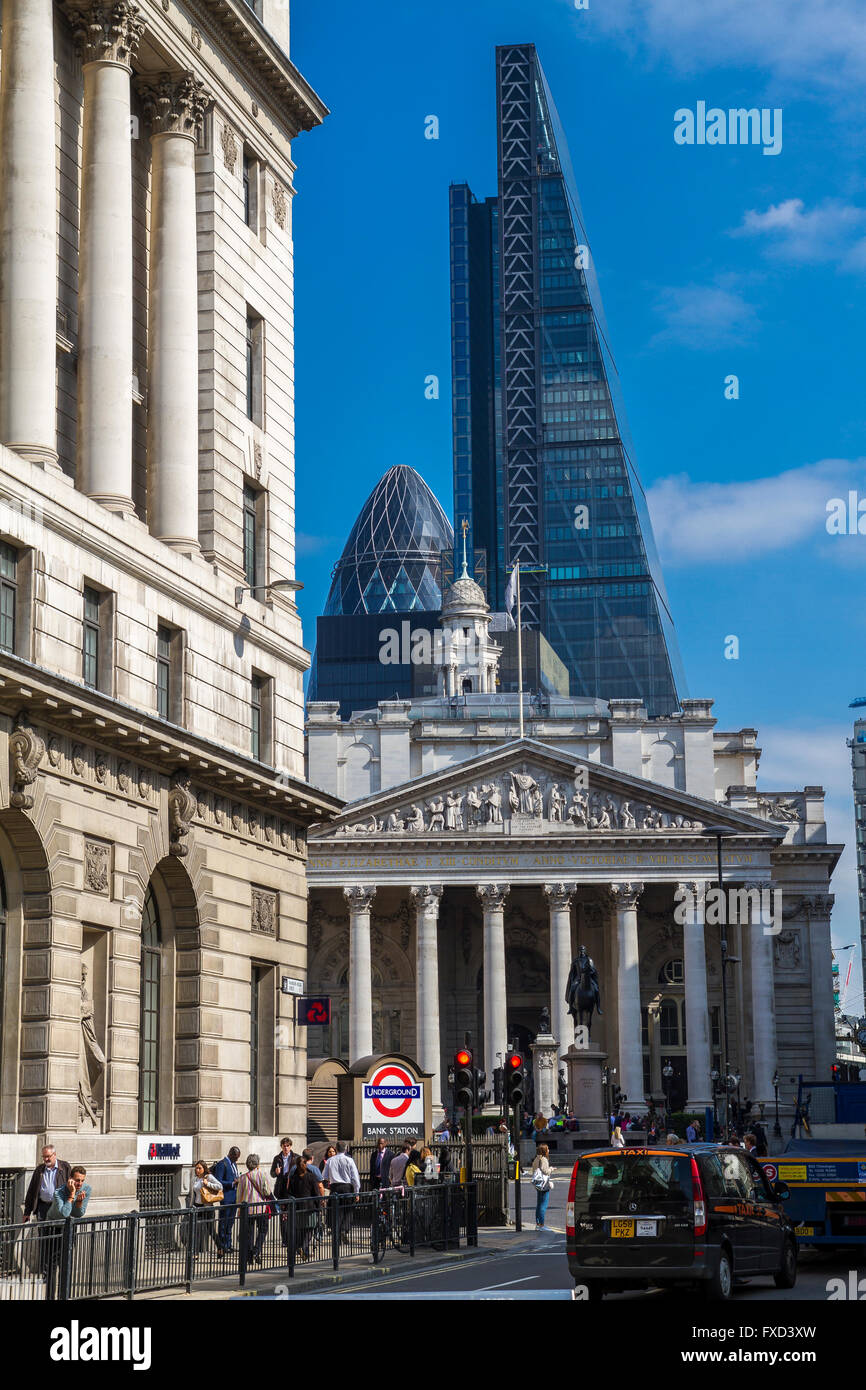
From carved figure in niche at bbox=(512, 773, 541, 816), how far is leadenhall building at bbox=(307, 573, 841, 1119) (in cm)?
10

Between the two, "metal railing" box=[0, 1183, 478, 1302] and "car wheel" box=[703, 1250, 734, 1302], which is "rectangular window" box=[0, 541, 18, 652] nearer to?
"metal railing" box=[0, 1183, 478, 1302]

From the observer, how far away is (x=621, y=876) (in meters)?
96.2

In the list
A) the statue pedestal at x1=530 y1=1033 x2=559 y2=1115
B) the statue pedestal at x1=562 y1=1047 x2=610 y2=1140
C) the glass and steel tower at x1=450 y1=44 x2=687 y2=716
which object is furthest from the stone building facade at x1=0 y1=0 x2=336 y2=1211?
the glass and steel tower at x1=450 y1=44 x2=687 y2=716

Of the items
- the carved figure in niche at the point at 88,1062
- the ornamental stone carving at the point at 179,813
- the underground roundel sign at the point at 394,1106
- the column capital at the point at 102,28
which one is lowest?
the underground roundel sign at the point at 394,1106

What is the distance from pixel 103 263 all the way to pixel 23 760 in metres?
9.70

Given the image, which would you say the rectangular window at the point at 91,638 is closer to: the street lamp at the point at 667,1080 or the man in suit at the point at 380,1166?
the man in suit at the point at 380,1166

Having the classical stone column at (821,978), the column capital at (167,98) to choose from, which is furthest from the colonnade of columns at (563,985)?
the column capital at (167,98)

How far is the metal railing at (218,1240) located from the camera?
19484mm

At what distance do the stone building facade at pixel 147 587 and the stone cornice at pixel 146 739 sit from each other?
6cm

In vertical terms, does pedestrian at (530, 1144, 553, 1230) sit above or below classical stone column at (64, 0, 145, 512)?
below

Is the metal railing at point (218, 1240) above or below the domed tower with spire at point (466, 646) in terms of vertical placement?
below

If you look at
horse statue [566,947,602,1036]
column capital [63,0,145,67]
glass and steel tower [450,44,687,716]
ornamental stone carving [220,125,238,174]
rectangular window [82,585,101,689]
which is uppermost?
glass and steel tower [450,44,687,716]

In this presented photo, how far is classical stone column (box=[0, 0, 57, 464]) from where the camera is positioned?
97.8 feet

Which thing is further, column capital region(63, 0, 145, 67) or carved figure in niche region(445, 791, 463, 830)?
carved figure in niche region(445, 791, 463, 830)
